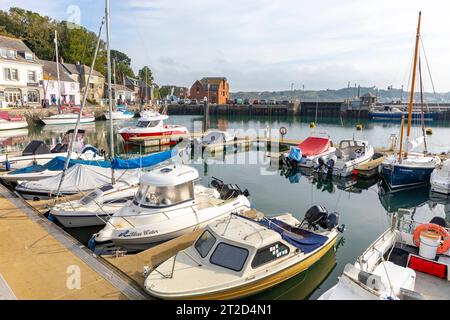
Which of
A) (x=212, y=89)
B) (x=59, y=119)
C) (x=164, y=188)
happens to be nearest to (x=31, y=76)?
(x=59, y=119)

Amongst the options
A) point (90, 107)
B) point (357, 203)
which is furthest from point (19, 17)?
point (357, 203)

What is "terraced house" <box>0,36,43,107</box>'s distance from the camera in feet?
163

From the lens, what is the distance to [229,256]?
25.7ft

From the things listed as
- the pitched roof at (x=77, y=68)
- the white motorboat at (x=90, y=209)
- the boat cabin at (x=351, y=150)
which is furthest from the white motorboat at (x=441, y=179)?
the pitched roof at (x=77, y=68)

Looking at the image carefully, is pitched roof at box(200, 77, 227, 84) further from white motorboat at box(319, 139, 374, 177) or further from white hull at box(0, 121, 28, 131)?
white motorboat at box(319, 139, 374, 177)

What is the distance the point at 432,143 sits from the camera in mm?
39688

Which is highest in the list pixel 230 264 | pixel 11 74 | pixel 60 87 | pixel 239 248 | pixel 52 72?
pixel 52 72

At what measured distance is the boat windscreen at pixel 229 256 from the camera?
25.2ft

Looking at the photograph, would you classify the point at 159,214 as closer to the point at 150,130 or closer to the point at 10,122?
the point at 150,130

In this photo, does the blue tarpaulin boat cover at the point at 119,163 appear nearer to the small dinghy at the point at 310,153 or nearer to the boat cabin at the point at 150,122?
the small dinghy at the point at 310,153

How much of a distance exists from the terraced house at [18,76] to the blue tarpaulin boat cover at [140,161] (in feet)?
146

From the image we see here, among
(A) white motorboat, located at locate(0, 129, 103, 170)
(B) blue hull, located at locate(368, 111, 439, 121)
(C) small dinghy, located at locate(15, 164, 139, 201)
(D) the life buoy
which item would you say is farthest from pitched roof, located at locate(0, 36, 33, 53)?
(B) blue hull, located at locate(368, 111, 439, 121)

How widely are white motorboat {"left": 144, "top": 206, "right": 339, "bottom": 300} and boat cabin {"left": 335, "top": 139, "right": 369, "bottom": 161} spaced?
15.1m
